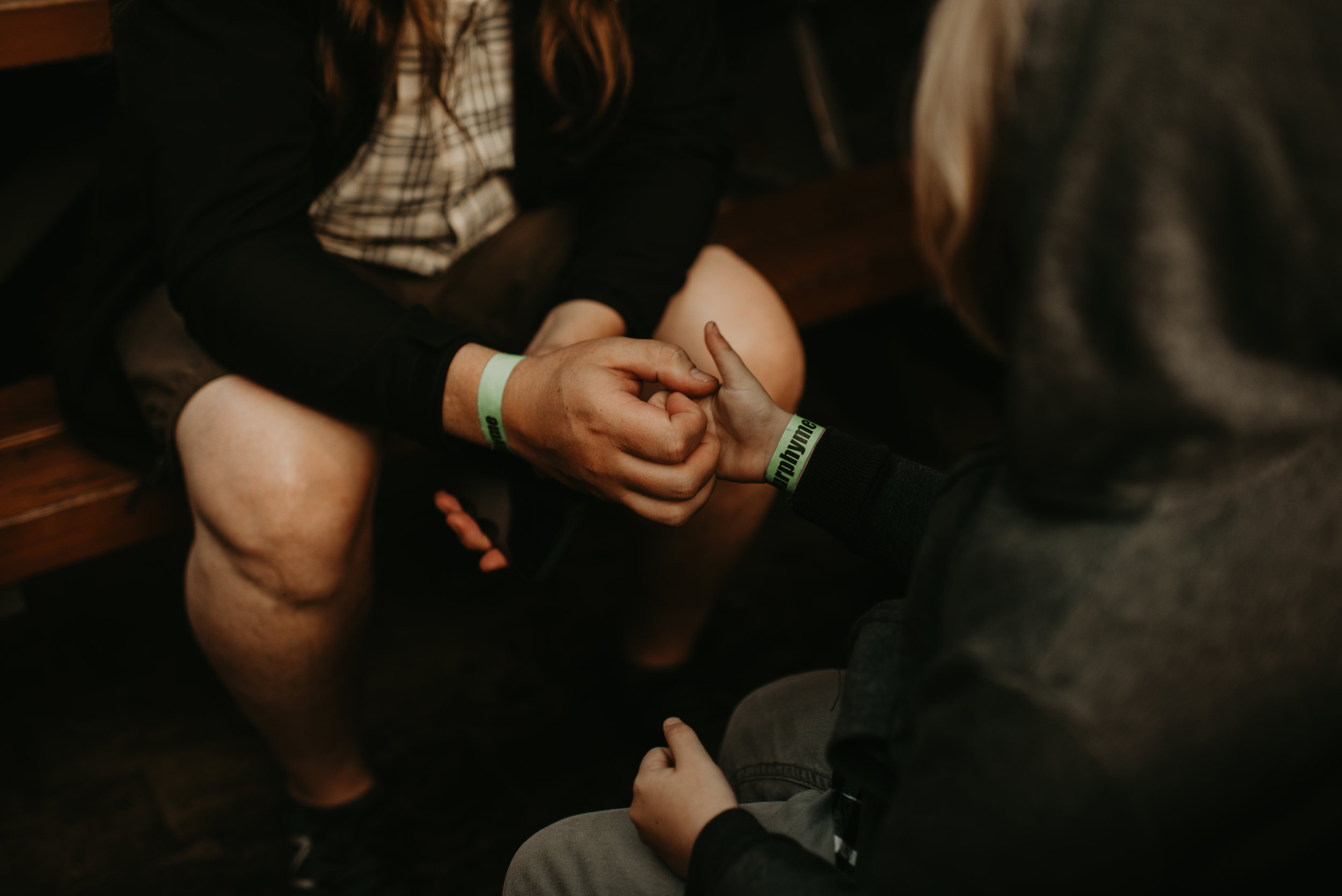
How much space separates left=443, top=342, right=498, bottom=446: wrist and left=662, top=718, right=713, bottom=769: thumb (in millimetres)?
326

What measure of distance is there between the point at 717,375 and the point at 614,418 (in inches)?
9.5

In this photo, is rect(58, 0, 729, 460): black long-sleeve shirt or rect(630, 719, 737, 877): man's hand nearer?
rect(630, 719, 737, 877): man's hand

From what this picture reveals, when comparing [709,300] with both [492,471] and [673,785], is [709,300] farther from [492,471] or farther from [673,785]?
[673,785]

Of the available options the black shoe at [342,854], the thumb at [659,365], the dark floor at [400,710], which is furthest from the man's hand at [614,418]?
the black shoe at [342,854]

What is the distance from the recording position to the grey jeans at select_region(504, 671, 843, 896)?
680mm

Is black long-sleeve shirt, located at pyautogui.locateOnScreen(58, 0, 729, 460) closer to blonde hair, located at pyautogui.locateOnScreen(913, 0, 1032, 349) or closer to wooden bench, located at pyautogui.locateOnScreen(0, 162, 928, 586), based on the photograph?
wooden bench, located at pyautogui.locateOnScreen(0, 162, 928, 586)

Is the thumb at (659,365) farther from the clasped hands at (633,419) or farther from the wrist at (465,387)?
the wrist at (465,387)

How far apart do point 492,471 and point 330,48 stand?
46cm

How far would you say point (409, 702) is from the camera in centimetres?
131

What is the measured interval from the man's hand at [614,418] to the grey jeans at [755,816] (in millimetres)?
197

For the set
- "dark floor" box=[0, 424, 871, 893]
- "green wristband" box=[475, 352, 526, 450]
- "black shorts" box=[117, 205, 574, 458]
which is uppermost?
"green wristband" box=[475, 352, 526, 450]

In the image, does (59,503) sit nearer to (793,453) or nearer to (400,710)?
(400,710)

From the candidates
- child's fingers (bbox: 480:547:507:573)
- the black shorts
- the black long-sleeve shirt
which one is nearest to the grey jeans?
child's fingers (bbox: 480:547:507:573)

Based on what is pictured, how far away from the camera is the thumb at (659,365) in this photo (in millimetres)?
805
